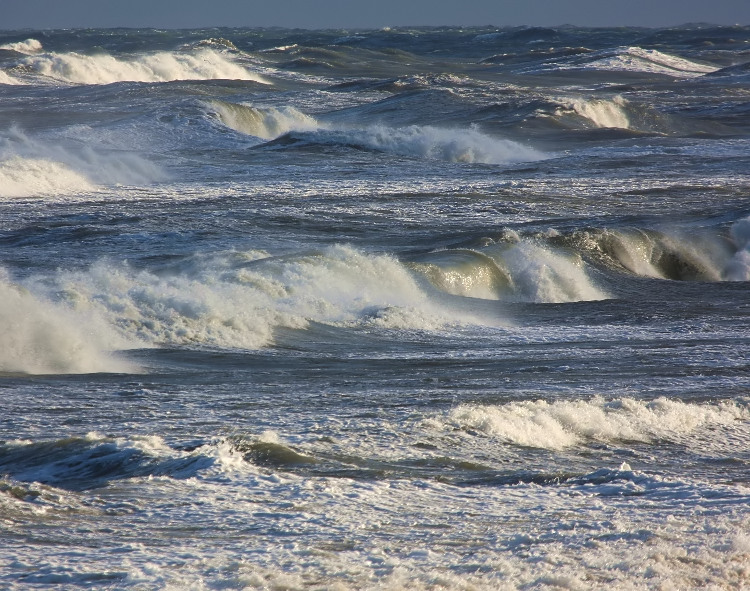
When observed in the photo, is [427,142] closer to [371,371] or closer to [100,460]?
[371,371]

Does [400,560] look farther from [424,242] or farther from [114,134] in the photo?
[114,134]

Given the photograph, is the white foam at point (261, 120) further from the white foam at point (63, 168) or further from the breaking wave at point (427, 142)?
the white foam at point (63, 168)

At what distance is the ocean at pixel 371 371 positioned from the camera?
14.0 ft

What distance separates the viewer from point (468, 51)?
102 metres

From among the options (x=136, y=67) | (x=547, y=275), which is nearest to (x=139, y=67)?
(x=136, y=67)

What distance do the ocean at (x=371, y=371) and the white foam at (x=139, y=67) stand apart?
38.3 m

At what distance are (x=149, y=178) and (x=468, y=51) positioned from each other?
86.1 meters

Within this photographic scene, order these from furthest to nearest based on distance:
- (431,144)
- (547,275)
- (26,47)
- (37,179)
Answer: (26,47)
(431,144)
(37,179)
(547,275)

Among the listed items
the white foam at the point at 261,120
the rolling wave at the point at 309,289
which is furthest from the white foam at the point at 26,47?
the rolling wave at the point at 309,289

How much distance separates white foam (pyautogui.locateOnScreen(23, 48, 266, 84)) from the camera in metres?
59.7

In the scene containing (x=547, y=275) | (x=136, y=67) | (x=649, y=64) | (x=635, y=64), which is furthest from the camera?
(x=635, y=64)

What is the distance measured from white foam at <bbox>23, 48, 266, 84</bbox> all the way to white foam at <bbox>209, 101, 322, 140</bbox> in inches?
1112

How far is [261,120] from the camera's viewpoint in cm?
3378

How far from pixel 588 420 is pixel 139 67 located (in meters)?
65.0
